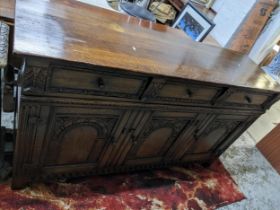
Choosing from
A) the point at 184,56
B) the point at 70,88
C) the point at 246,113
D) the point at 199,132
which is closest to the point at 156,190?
the point at 199,132

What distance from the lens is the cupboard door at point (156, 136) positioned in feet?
4.47

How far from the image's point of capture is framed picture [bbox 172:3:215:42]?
176 cm

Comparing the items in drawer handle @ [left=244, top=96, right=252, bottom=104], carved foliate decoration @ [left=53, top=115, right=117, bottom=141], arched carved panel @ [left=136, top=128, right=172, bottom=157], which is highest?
drawer handle @ [left=244, top=96, right=252, bottom=104]

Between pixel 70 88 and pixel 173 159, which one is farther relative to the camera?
pixel 173 159

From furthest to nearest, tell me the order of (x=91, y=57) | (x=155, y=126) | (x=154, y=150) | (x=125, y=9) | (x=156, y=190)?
(x=125, y=9), (x=156, y=190), (x=154, y=150), (x=155, y=126), (x=91, y=57)

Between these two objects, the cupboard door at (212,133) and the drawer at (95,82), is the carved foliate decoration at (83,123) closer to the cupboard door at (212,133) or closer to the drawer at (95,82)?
the drawer at (95,82)

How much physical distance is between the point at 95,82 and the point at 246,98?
97 centimetres

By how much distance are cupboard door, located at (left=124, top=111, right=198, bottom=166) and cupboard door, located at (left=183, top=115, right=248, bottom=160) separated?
0.16 meters

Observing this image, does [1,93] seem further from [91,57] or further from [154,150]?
[154,150]

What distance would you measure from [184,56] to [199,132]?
1.74ft

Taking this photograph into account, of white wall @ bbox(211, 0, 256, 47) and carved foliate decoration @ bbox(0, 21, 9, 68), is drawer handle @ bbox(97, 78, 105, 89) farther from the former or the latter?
white wall @ bbox(211, 0, 256, 47)

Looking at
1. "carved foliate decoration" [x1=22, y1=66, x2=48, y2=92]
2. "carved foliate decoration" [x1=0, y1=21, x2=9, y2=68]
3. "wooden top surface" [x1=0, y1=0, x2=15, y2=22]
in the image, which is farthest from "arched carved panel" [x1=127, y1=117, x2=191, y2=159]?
"wooden top surface" [x1=0, y1=0, x2=15, y2=22]

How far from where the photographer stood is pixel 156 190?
170cm

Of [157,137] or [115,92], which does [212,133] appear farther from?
[115,92]
